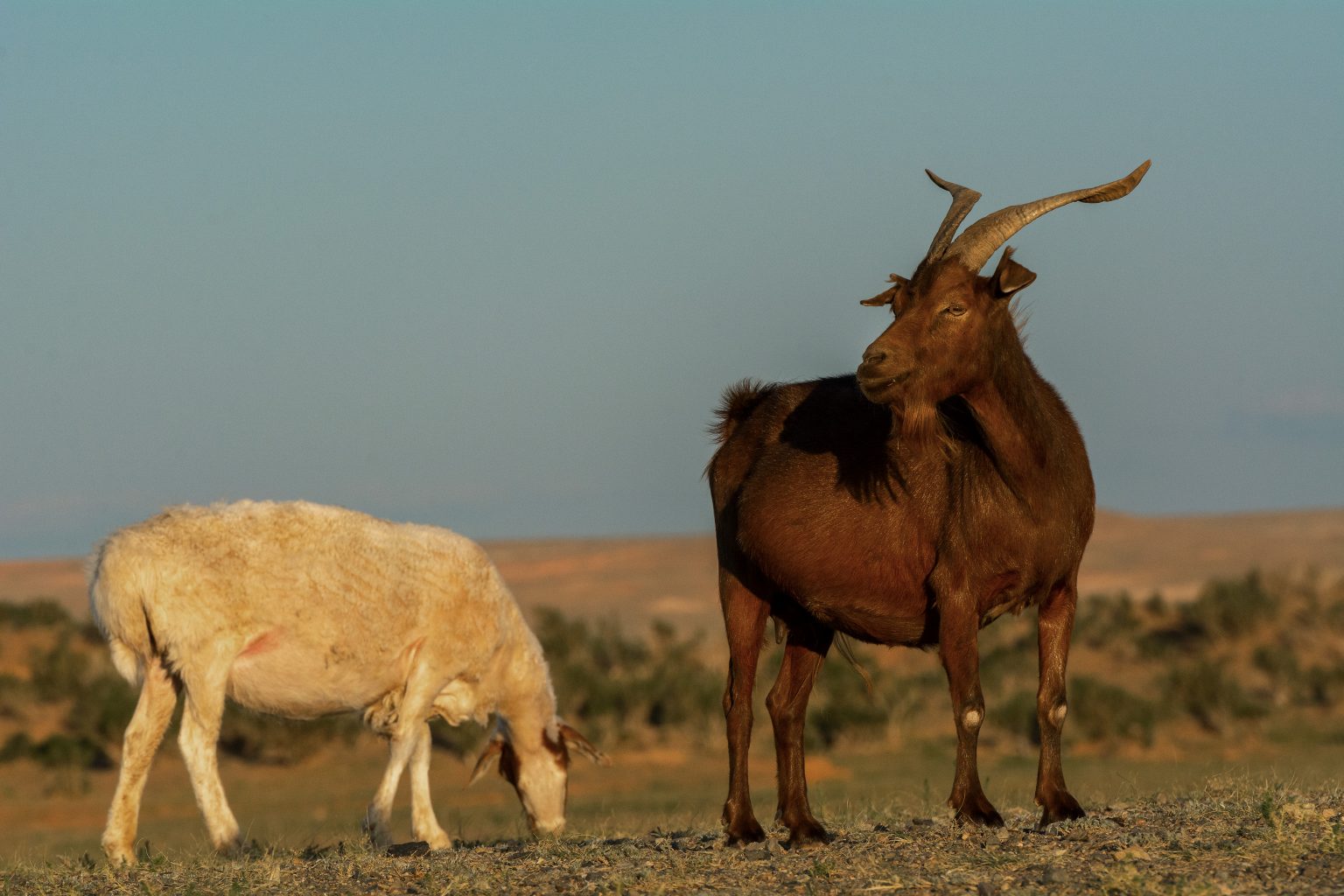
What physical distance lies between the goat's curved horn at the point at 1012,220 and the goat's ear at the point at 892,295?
259 mm

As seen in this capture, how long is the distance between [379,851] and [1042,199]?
533 cm

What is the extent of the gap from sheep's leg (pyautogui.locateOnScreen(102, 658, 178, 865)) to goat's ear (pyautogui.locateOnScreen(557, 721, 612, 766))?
11.6 feet

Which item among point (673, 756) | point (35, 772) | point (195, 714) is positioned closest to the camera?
point (195, 714)

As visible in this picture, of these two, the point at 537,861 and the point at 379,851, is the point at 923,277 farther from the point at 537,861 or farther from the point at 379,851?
the point at 379,851

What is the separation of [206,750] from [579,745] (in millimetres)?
3700

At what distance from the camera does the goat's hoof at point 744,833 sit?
8719 millimetres

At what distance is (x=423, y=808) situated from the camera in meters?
12.0

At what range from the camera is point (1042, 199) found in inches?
312

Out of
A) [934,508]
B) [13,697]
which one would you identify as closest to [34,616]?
[13,697]

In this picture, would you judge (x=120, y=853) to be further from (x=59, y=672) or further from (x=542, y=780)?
(x=59, y=672)

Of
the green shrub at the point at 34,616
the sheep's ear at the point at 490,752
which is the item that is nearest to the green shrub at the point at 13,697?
the green shrub at the point at 34,616

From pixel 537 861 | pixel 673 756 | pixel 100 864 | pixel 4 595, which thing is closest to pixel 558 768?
pixel 100 864

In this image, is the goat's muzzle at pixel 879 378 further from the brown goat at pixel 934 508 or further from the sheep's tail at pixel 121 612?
the sheep's tail at pixel 121 612

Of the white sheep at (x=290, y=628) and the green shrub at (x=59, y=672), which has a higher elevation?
the white sheep at (x=290, y=628)
